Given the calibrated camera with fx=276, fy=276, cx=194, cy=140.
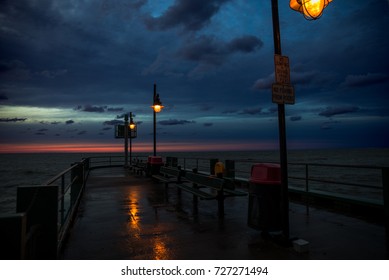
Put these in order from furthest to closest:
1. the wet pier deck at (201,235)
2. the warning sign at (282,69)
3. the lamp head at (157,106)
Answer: the lamp head at (157,106), the warning sign at (282,69), the wet pier deck at (201,235)

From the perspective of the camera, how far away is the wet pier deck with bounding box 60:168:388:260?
4383mm

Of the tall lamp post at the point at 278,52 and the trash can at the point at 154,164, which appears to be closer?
the tall lamp post at the point at 278,52

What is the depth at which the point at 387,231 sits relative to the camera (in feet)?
17.5

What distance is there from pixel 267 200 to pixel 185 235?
1720 mm

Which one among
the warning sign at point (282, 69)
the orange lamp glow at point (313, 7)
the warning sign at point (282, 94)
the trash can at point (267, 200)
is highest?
the orange lamp glow at point (313, 7)

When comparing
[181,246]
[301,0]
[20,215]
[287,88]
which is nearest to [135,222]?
[181,246]

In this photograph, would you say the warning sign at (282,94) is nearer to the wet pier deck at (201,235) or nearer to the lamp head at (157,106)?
the wet pier deck at (201,235)

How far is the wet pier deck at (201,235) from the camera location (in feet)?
14.4

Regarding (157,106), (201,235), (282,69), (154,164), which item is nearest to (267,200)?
(201,235)

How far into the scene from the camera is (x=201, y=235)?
5363 mm

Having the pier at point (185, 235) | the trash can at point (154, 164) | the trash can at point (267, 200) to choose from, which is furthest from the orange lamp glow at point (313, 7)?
the trash can at point (154, 164)

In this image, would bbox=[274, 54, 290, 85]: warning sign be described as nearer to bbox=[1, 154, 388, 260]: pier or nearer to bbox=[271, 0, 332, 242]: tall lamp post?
bbox=[271, 0, 332, 242]: tall lamp post

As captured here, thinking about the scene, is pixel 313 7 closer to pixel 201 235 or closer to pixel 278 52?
pixel 278 52

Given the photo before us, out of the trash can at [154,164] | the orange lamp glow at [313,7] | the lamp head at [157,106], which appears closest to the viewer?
the orange lamp glow at [313,7]
